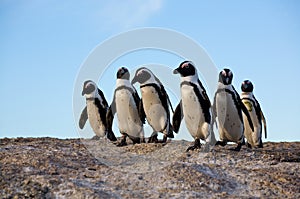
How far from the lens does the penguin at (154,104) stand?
8.71 m

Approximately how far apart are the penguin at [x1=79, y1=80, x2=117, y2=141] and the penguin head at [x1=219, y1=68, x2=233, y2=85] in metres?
2.66

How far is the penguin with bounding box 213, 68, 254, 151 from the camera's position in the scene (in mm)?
8461

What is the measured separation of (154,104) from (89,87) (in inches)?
73.7

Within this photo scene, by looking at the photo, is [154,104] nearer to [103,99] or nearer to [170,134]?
[170,134]

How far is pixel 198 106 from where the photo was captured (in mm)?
7871

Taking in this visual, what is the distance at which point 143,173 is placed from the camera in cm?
586

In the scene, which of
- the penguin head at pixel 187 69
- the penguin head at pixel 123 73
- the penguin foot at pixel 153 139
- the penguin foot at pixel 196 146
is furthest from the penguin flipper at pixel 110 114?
the penguin foot at pixel 196 146

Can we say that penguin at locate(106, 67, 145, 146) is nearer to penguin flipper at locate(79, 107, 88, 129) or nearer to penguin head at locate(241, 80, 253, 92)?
penguin flipper at locate(79, 107, 88, 129)

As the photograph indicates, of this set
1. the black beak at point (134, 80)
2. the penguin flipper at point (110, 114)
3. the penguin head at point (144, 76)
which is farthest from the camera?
the penguin flipper at point (110, 114)

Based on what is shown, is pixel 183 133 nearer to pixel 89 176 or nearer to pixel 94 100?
pixel 94 100

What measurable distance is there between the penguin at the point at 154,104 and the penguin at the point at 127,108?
7.0 inches

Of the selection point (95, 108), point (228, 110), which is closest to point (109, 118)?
point (95, 108)

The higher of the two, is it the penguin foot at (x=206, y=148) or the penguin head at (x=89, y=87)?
the penguin head at (x=89, y=87)

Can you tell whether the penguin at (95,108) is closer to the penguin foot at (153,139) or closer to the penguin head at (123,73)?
the penguin head at (123,73)
